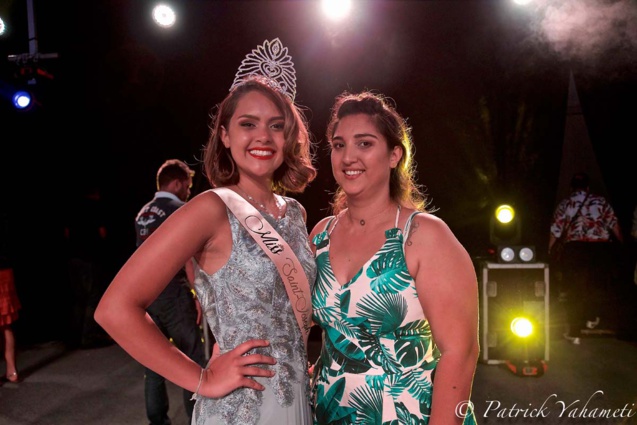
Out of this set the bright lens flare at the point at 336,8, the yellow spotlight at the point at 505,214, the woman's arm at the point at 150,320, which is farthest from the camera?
the bright lens flare at the point at 336,8

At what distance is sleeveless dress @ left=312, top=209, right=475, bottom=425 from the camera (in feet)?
4.57

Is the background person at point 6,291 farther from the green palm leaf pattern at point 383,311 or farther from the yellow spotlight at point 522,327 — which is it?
the yellow spotlight at point 522,327

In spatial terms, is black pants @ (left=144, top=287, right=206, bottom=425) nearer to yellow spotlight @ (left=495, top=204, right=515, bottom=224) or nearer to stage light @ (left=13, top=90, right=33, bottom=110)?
yellow spotlight @ (left=495, top=204, right=515, bottom=224)

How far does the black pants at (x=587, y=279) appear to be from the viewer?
5168 millimetres

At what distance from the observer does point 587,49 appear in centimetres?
525

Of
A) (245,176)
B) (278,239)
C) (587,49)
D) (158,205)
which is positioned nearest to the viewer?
(278,239)

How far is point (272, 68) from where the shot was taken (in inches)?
65.7

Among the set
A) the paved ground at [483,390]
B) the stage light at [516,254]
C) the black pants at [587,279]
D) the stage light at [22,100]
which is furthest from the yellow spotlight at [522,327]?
the stage light at [22,100]

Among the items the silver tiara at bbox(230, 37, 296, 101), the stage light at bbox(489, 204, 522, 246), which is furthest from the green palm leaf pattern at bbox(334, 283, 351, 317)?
the stage light at bbox(489, 204, 522, 246)

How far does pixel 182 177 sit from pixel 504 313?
301cm

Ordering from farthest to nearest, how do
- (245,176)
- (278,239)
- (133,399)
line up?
(133,399), (245,176), (278,239)

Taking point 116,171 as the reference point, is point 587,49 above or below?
above

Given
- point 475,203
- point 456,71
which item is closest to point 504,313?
point 475,203

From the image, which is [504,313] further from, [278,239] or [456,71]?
[278,239]
